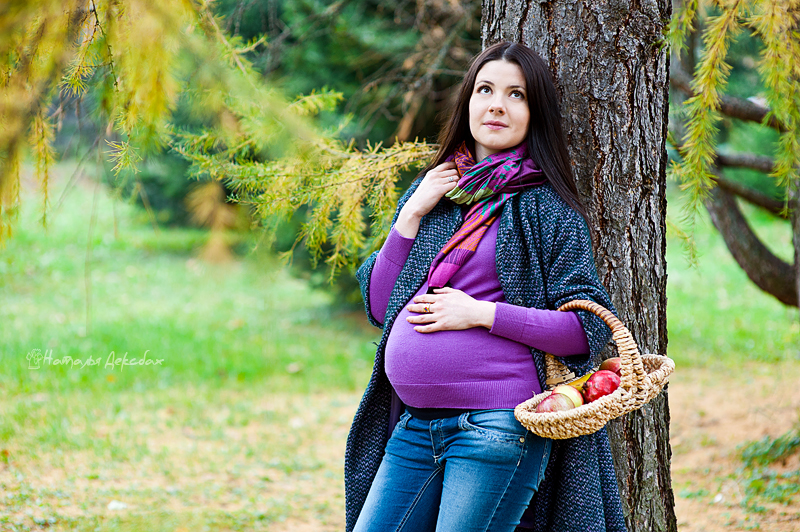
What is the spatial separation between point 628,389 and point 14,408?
4.96 meters

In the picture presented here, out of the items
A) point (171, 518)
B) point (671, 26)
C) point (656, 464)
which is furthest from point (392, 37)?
point (171, 518)

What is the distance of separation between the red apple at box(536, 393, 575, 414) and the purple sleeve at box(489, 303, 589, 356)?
0.45 ft

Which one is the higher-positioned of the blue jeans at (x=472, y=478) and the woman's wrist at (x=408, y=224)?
the woman's wrist at (x=408, y=224)

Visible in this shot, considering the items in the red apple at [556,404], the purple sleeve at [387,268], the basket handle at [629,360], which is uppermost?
the purple sleeve at [387,268]

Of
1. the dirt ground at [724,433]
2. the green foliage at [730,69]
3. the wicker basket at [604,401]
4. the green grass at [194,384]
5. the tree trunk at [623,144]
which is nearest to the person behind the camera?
the wicker basket at [604,401]

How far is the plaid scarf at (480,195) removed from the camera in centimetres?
182

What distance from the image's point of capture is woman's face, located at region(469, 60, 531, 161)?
1884mm

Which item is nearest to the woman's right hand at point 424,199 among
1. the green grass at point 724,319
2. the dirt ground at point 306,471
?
the dirt ground at point 306,471

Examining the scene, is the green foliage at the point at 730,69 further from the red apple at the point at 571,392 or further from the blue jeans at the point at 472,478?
the blue jeans at the point at 472,478

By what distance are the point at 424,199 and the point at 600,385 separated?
712mm

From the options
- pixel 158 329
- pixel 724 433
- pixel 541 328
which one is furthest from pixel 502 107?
pixel 158 329

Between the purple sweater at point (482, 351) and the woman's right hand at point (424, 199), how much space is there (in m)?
0.19

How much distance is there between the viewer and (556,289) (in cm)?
173

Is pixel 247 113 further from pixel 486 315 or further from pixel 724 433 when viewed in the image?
pixel 724 433
